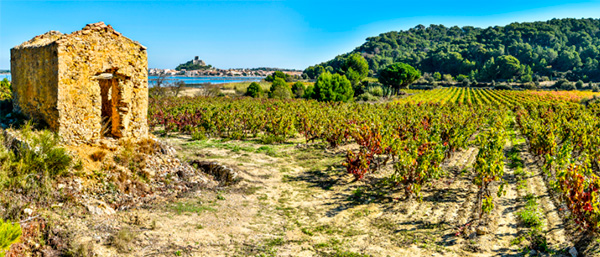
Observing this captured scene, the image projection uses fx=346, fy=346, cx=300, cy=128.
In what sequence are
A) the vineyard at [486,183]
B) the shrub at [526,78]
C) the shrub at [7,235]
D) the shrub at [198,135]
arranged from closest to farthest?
1. the shrub at [7,235]
2. the vineyard at [486,183]
3. the shrub at [198,135]
4. the shrub at [526,78]

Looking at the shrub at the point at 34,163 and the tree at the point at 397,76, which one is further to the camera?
the tree at the point at 397,76

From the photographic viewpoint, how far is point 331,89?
44.2 meters

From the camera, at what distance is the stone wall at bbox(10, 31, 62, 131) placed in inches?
302

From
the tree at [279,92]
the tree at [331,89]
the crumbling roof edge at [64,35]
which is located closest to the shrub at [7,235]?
the crumbling roof edge at [64,35]

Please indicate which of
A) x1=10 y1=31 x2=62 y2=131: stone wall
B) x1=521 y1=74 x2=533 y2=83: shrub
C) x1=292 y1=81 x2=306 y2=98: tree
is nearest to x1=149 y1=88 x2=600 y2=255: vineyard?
x1=10 y1=31 x2=62 y2=131: stone wall

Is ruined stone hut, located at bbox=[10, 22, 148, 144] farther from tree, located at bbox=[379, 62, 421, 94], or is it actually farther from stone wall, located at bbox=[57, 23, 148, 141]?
tree, located at bbox=[379, 62, 421, 94]

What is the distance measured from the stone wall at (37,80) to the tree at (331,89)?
118 ft

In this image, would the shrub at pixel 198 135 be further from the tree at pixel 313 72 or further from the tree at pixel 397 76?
the tree at pixel 313 72

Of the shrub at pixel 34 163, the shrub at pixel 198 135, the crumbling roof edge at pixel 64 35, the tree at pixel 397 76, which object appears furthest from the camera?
the tree at pixel 397 76

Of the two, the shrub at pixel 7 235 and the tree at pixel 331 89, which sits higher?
the tree at pixel 331 89

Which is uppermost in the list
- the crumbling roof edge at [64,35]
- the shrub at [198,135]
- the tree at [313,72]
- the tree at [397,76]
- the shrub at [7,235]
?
the tree at [313,72]

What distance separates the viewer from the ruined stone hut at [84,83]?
7684 mm

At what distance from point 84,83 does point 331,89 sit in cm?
3749

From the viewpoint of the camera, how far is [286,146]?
1527 centimetres
